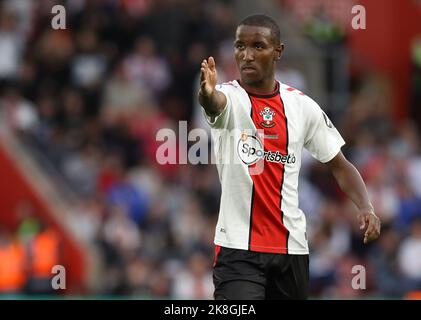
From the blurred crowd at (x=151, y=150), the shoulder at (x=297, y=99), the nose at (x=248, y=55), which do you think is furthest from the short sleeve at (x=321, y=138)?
the blurred crowd at (x=151, y=150)

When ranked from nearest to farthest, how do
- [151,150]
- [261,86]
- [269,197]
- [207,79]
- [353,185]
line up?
[207,79], [269,197], [261,86], [353,185], [151,150]

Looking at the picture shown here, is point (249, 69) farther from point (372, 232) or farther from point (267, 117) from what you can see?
point (372, 232)

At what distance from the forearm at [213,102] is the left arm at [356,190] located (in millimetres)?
1000

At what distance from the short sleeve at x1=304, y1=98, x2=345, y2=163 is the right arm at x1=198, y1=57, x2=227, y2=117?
0.76 metres

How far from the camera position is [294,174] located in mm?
7258

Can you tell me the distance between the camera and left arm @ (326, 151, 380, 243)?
283 inches

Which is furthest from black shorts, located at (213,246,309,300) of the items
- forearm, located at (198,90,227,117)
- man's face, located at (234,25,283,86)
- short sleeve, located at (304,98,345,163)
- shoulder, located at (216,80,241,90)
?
man's face, located at (234,25,283,86)

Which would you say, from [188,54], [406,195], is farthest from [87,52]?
[406,195]

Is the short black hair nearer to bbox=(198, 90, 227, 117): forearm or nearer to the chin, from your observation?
the chin

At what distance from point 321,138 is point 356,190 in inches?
15.8

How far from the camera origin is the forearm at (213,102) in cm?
679

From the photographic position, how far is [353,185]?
7.48 m

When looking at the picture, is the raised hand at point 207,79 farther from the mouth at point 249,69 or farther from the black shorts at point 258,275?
the black shorts at point 258,275

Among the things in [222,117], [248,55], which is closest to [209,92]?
[222,117]
